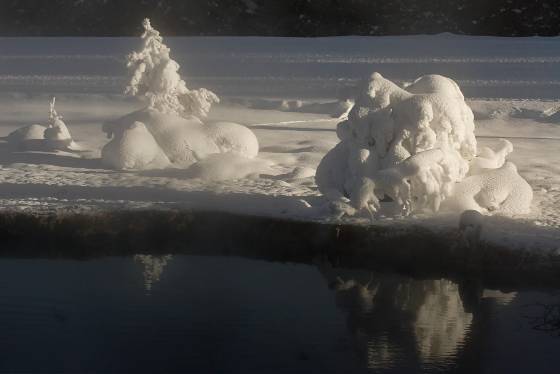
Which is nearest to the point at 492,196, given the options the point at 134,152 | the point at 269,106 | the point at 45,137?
the point at 134,152

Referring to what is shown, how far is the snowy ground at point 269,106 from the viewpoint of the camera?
36.2 ft

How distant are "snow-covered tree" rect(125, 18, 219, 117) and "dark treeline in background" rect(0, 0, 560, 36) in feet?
88.4

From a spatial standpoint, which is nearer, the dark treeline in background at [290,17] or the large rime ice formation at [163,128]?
the large rime ice formation at [163,128]

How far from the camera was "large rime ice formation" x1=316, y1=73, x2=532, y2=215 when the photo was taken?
10.1 metres

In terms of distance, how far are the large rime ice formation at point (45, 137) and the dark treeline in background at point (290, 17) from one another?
87.7ft

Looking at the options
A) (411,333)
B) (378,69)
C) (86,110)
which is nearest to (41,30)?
(378,69)

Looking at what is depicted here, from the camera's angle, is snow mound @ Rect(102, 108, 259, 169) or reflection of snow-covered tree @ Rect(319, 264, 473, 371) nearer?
reflection of snow-covered tree @ Rect(319, 264, 473, 371)

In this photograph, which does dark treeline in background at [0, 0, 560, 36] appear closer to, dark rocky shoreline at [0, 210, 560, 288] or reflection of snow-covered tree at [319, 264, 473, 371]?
dark rocky shoreline at [0, 210, 560, 288]

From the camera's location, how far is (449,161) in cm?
1023

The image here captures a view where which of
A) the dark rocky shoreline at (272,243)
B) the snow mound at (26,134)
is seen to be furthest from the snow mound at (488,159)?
the snow mound at (26,134)

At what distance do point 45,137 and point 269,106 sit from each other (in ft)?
16.5

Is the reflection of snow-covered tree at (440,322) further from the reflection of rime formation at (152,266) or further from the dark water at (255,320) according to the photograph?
the reflection of rime formation at (152,266)

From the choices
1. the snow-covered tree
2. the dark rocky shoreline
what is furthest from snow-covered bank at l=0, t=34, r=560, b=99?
the dark rocky shoreline

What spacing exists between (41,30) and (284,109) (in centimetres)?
2739
